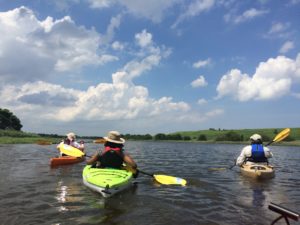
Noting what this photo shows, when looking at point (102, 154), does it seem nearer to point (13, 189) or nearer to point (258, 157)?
point (13, 189)

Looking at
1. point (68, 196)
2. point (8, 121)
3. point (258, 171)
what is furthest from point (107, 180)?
point (8, 121)

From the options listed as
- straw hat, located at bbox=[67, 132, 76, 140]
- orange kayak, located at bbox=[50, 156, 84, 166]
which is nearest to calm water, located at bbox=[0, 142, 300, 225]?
orange kayak, located at bbox=[50, 156, 84, 166]

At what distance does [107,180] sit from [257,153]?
972cm

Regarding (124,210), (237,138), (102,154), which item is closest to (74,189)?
(102,154)

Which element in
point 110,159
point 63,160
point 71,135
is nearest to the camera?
point 110,159

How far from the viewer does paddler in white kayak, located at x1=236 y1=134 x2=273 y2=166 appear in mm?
17469

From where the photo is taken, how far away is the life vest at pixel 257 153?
1752cm

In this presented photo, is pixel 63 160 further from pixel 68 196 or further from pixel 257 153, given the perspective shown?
pixel 257 153

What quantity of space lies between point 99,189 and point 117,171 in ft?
4.57

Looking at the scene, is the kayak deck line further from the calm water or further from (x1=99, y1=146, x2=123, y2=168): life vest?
(x1=99, y1=146, x2=123, y2=168): life vest

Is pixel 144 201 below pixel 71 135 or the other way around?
below

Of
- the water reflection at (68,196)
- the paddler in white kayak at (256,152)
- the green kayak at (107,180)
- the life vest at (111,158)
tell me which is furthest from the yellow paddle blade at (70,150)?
the paddler in white kayak at (256,152)

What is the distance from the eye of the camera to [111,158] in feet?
41.5

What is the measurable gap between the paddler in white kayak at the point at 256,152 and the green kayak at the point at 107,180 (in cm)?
789
